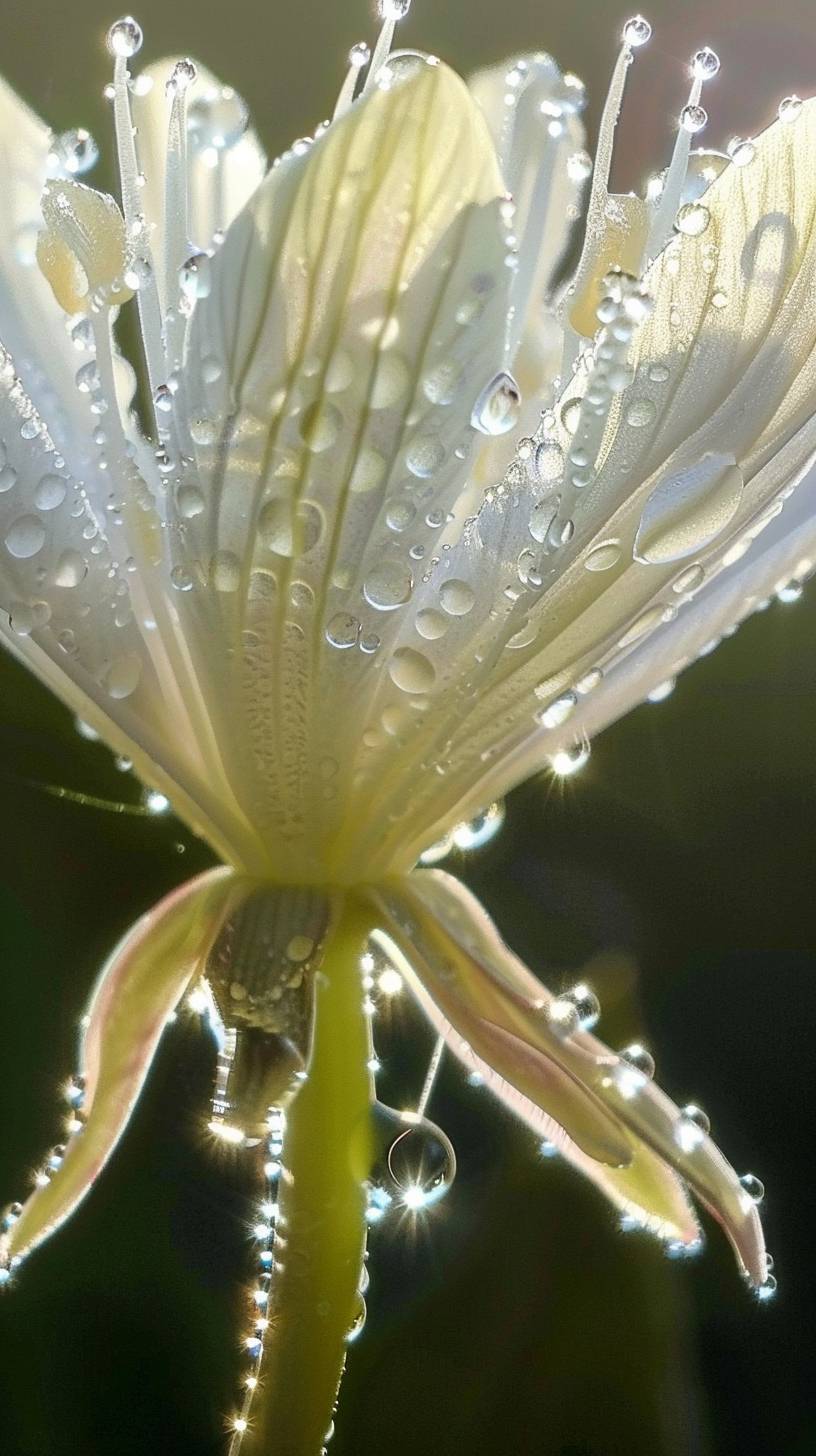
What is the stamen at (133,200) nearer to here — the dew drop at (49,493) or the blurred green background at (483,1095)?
the dew drop at (49,493)

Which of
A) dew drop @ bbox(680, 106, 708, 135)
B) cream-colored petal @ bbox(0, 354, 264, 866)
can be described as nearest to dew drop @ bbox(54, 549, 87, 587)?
cream-colored petal @ bbox(0, 354, 264, 866)

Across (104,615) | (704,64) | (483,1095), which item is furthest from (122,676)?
(483,1095)

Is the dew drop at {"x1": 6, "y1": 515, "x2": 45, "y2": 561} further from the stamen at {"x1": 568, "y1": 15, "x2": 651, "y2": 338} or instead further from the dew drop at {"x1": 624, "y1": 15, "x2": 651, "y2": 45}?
the dew drop at {"x1": 624, "y1": 15, "x2": 651, "y2": 45}

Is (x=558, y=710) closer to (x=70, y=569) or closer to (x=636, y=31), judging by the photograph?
(x=70, y=569)

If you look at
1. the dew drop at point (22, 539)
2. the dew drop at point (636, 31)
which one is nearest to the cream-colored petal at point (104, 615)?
the dew drop at point (22, 539)

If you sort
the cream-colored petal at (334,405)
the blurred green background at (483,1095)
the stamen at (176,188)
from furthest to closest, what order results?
the blurred green background at (483,1095) → the stamen at (176,188) → the cream-colored petal at (334,405)
